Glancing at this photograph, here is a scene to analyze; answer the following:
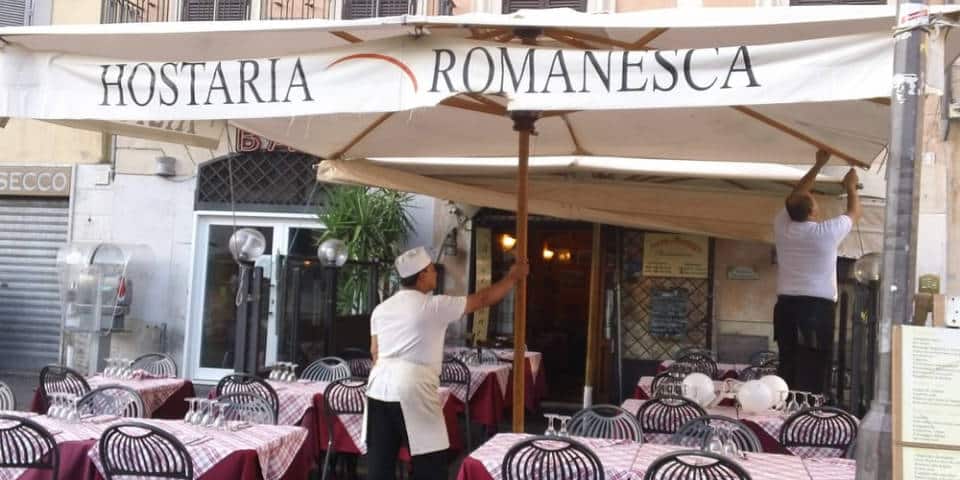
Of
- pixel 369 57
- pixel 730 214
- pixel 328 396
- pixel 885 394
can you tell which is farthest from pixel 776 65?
pixel 730 214

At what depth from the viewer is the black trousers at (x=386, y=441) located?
519 centimetres

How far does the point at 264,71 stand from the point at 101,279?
9.68 metres

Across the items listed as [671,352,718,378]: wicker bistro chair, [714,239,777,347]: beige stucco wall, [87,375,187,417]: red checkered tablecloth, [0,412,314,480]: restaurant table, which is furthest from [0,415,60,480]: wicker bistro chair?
[714,239,777,347]: beige stucco wall

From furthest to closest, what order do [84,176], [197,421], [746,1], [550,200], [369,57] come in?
[84,176]
[746,1]
[550,200]
[197,421]
[369,57]

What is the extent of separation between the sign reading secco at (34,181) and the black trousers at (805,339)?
37.6 feet

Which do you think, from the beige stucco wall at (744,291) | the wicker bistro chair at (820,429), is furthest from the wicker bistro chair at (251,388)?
the beige stucco wall at (744,291)

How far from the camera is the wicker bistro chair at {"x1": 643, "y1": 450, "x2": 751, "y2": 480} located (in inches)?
169

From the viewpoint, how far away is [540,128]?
7270 mm

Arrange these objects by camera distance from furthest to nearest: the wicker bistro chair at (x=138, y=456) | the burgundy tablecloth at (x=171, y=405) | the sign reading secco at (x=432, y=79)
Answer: the burgundy tablecloth at (x=171, y=405), the wicker bistro chair at (x=138, y=456), the sign reading secco at (x=432, y=79)

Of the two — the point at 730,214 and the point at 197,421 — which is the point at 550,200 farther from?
the point at 197,421

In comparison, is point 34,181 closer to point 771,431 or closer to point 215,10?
point 215,10

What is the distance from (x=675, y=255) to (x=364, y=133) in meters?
6.01

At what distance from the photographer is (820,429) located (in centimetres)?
596

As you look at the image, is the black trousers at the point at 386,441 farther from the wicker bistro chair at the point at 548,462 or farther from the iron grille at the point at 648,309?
the iron grille at the point at 648,309
